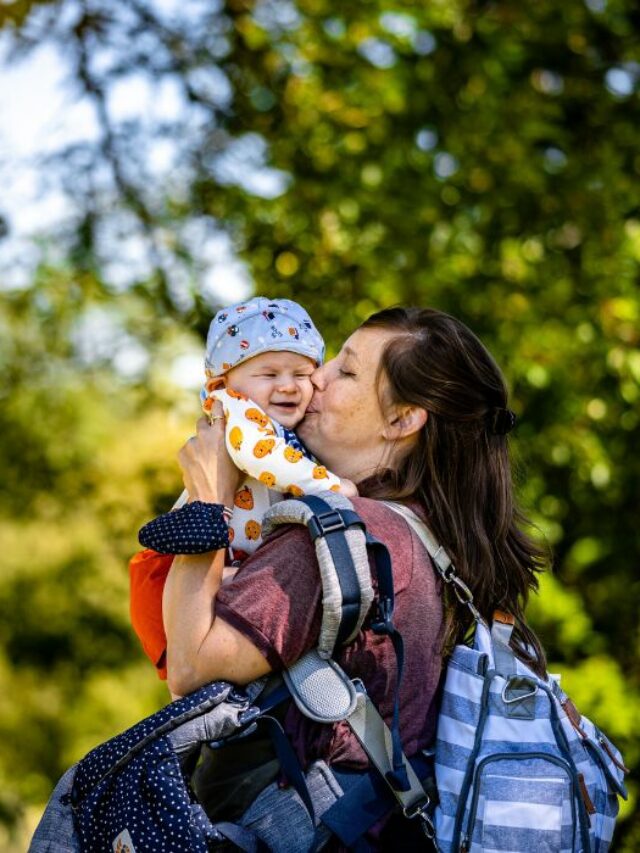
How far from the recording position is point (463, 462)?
2387 millimetres

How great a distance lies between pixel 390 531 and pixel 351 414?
354mm

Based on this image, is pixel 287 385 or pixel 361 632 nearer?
pixel 361 632

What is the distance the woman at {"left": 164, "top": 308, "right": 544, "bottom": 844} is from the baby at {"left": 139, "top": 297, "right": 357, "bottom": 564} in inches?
1.7

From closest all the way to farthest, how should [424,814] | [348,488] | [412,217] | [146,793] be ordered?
1. [146,793]
2. [424,814]
3. [348,488]
4. [412,217]

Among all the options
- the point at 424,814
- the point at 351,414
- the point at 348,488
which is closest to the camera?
the point at 424,814

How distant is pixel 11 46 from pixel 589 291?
3.25m

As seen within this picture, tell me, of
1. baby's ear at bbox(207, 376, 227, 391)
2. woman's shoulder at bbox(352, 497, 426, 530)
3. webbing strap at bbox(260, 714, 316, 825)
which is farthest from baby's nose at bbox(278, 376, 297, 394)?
webbing strap at bbox(260, 714, 316, 825)

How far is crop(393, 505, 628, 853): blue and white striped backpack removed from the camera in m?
1.99

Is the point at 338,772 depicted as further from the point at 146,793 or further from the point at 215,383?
the point at 215,383

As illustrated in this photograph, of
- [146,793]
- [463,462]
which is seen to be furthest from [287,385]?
[146,793]

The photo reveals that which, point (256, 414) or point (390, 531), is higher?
point (256, 414)

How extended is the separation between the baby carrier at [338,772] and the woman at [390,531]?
45 mm

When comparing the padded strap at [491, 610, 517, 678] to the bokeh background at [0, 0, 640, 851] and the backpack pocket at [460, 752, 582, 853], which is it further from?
the bokeh background at [0, 0, 640, 851]

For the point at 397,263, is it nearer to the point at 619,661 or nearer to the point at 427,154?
the point at 427,154
